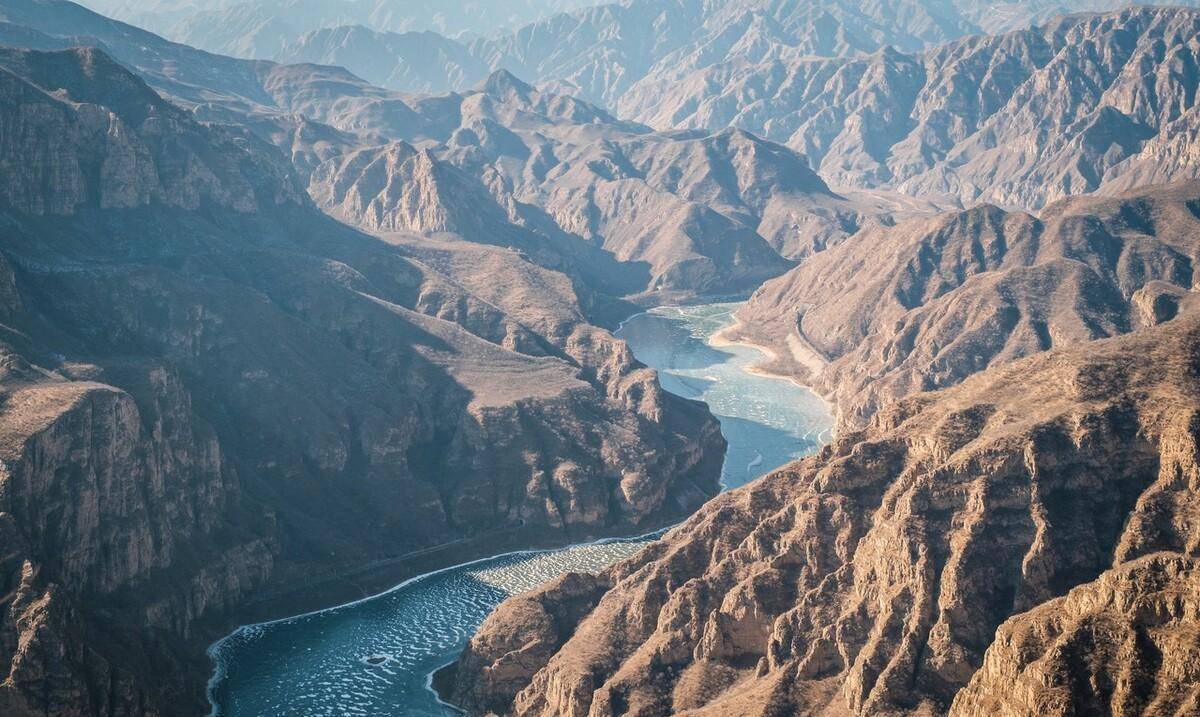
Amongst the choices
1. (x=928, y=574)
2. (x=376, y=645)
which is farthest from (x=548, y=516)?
(x=928, y=574)

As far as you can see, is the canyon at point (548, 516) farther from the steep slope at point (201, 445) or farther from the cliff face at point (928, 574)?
the steep slope at point (201, 445)

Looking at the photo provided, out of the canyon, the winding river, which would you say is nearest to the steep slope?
the canyon

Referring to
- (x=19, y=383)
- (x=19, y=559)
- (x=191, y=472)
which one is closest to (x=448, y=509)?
A: (x=191, y=472)

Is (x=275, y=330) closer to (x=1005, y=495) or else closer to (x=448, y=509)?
(x=448, y=509)

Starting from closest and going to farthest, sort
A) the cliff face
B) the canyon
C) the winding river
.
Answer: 1. the cliff face
2. the canyon
3. the winding river

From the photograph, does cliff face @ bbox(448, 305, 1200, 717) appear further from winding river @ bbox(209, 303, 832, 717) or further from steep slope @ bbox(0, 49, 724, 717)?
steep slope @ bbox(0, 49, 724, 717)

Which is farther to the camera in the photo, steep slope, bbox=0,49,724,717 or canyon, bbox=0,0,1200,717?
steep slope, bbox=0,49,724,717

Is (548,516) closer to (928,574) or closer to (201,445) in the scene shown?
(201,445)
